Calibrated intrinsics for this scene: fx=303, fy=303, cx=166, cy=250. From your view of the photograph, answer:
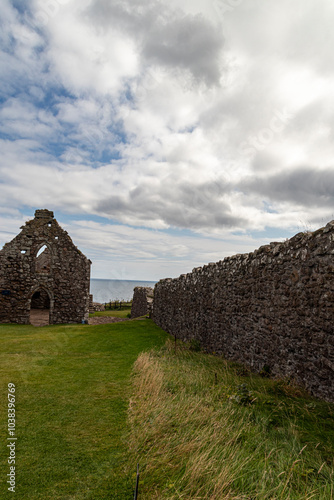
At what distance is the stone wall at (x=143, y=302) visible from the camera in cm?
2631

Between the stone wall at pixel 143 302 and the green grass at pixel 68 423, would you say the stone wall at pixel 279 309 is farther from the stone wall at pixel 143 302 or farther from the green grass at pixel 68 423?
the stone wall at pixel 143 302

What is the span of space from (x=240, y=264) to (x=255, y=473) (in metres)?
6.38

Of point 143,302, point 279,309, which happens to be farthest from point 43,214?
point 279,309

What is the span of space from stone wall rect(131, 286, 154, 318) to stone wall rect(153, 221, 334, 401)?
1414 centimetres

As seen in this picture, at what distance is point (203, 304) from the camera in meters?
12.5

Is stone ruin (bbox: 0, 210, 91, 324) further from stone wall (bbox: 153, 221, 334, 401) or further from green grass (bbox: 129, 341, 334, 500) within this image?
green grass (bbox: 129, 341, 334, 500)

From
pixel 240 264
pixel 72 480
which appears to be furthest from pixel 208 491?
pixel 240 264

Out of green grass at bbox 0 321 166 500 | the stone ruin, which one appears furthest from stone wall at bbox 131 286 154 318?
green grass at bbox 0 321 166 500

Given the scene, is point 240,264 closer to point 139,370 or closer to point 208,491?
point 139,370

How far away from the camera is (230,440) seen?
4.26m

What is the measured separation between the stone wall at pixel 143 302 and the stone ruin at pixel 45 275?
5970mm

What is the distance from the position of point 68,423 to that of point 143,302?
22587 millimetres

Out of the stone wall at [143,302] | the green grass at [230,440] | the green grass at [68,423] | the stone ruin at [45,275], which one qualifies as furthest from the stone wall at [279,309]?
the stone wall at [143,302]

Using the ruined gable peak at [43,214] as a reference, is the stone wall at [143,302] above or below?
below
